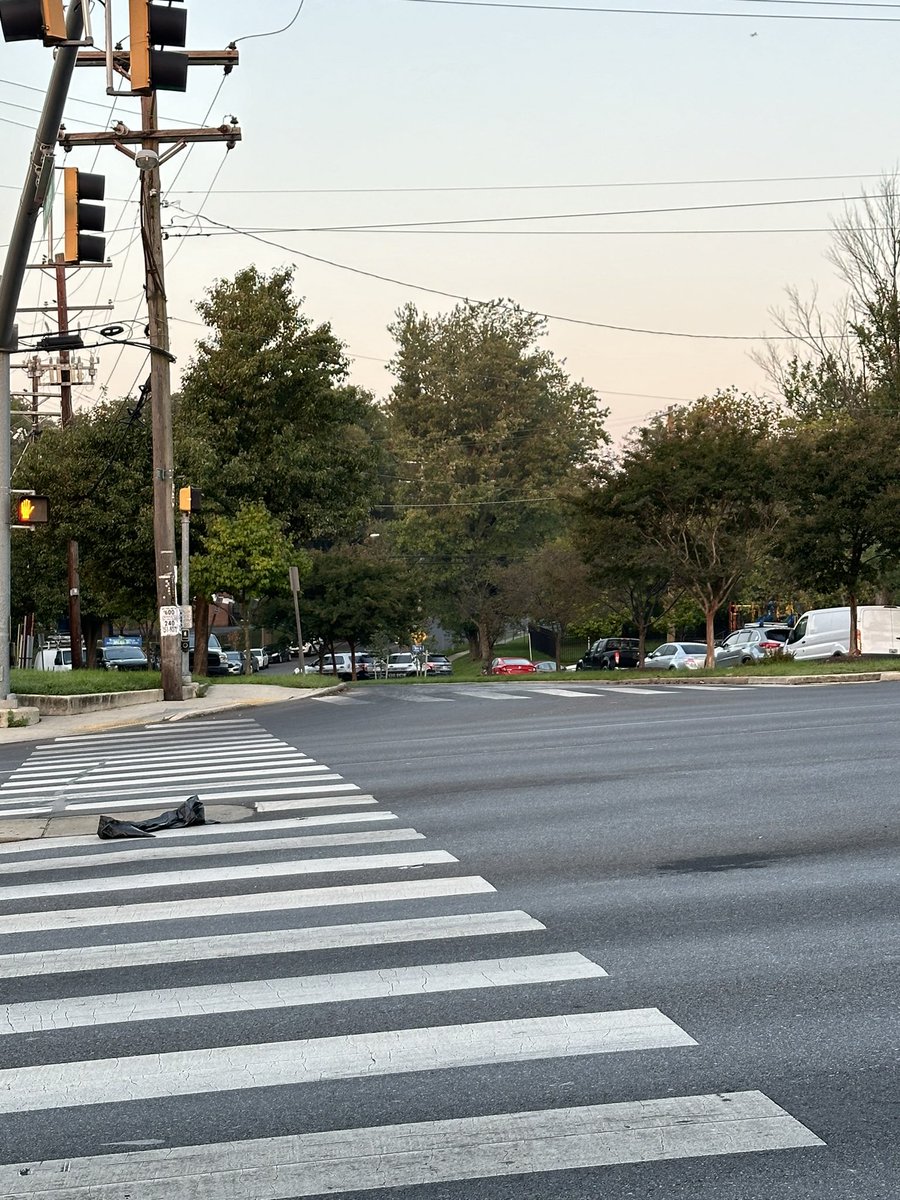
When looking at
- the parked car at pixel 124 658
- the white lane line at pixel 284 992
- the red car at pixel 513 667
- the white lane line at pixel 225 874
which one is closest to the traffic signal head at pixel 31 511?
the white lane line at pixel 225 874

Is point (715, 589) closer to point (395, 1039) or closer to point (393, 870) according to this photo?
point (393, 870)

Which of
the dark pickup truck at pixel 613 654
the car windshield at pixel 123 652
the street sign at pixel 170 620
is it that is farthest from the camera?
the car windshield at pixel 123 652

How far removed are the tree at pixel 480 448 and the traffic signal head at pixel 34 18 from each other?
63.7m

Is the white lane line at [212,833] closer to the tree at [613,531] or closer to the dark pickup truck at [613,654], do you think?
the tree at [613,531]

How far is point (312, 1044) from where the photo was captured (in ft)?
17.8

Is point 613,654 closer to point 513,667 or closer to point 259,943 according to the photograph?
point 513,667

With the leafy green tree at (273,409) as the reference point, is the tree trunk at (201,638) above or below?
below

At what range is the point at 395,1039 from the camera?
5.45 meters

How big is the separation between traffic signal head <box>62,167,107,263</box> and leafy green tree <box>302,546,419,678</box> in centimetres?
4854

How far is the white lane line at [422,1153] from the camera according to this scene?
13.7ft

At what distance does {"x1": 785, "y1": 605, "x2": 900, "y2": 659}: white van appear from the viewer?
3828 centimetres

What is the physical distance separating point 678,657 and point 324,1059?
144 ft

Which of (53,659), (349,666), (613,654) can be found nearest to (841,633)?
(613,654)

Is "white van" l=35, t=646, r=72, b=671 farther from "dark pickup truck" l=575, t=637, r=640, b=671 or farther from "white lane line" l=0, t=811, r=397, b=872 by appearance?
"white lane line" l=0, t=811, r=397, b=872
